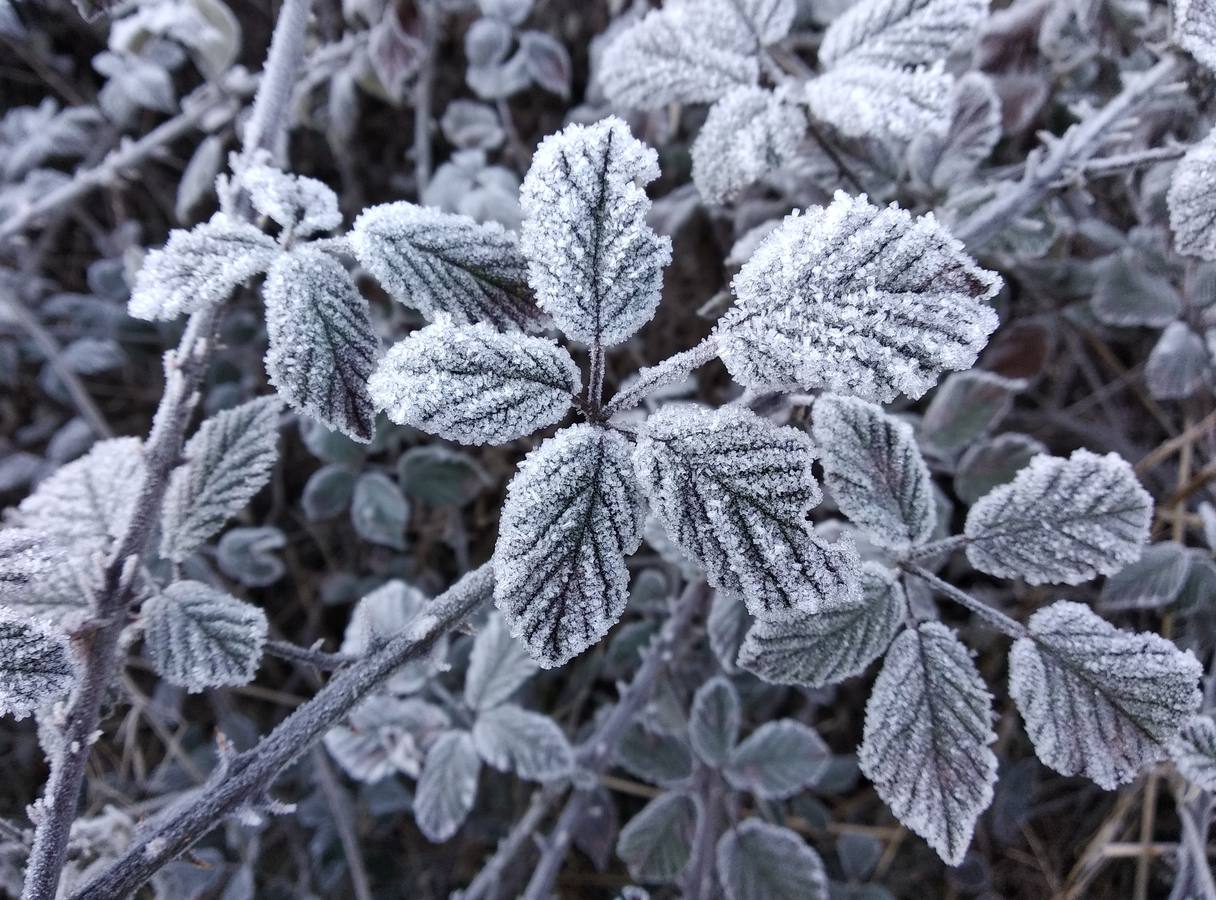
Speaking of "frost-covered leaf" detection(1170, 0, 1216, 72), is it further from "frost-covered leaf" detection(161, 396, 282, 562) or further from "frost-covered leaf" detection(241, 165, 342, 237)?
"frost-covered leaf" detection(161, 396, 282, 562)

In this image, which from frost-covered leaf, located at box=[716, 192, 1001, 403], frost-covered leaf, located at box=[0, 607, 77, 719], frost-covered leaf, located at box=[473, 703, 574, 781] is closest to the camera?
frost-covered leaf, located at box=[716, 192, 1001, 403]

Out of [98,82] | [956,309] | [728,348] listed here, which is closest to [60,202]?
[98,82]

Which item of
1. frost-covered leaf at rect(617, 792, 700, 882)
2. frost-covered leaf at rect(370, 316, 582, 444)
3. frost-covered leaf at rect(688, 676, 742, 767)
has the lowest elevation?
frost-covered leaf at rect(617, 792, 700, 882)

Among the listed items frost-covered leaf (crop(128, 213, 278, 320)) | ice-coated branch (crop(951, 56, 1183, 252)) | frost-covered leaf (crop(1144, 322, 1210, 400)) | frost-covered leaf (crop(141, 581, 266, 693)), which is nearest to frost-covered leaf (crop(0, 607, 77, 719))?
frost-covered leaf (crop(141, 581, 266, 693))

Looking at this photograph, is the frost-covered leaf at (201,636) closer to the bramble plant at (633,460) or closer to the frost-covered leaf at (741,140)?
the bramble plant at (633,460)

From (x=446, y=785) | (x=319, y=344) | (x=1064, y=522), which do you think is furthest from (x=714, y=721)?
(x=319, y=344)

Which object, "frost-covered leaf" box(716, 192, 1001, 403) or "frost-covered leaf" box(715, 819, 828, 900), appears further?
"frost-covered leaf" box(715, 819, 828, 900)
